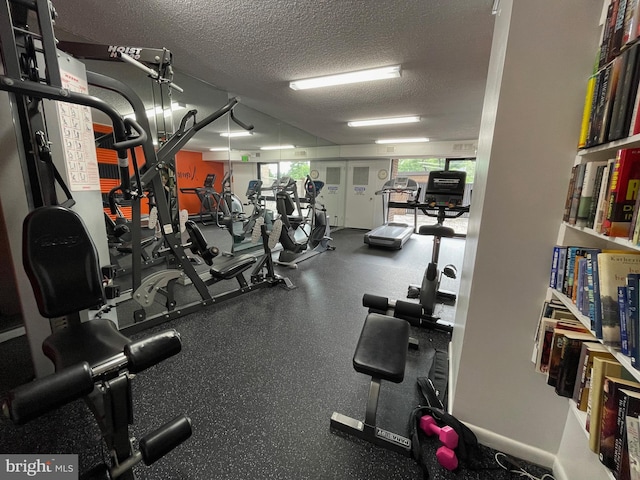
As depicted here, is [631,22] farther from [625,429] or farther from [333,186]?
[333,186]

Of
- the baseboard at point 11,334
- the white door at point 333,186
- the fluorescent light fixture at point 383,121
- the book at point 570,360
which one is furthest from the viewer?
the white door at point 333,186

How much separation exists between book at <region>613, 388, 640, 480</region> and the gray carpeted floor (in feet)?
2.39

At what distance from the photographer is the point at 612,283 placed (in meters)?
0.81

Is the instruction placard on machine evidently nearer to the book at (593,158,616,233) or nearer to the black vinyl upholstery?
the black vinyl upholstery

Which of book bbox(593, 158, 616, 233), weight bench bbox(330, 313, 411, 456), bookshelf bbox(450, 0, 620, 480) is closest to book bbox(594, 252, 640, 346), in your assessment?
book bbox(593, 158, 616, 233)

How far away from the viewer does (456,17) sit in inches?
81.8

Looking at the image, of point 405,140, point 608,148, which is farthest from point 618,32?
point 405,140

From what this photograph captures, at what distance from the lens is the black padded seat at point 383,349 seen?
1.35m

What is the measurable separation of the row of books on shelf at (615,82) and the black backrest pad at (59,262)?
236cm

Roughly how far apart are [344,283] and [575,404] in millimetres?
2893

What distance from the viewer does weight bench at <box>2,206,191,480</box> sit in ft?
2.48

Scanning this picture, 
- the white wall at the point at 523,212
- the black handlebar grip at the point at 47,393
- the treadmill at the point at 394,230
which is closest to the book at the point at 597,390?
the white wall at the point at 523,212

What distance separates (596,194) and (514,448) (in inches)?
52.4
